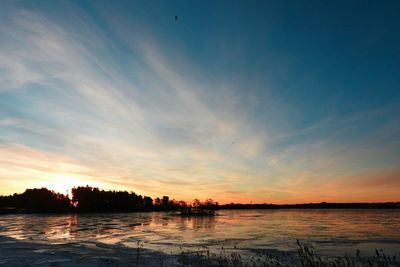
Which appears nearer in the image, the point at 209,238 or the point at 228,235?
the point at 209,238

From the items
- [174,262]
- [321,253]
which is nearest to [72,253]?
[174,262]

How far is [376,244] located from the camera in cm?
4066

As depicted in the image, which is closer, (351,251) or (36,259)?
(36,259)

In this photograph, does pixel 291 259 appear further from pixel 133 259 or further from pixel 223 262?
pixel 133 259

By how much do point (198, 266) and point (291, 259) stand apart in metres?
A: 9.17

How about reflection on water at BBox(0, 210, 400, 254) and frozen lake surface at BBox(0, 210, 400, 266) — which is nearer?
frozen lake surface at BBox(0, 210, 400, 266)

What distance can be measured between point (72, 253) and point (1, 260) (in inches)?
270

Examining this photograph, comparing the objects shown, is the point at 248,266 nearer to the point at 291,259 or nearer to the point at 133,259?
the point at 291,259

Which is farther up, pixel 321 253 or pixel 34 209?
pixel 34 209

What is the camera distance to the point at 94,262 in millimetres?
25188

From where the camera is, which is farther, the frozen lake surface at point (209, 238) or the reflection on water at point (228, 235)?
the reflection on water at point (228, 235)

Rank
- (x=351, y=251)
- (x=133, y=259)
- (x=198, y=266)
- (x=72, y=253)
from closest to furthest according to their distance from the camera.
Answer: (x=198, y=266) < (x=133, y=259) < (x=72, y=253) < (x=351, y=251)

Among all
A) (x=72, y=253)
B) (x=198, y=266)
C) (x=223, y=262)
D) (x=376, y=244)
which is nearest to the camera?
(x=198, y=266)

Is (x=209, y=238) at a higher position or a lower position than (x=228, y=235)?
lower
